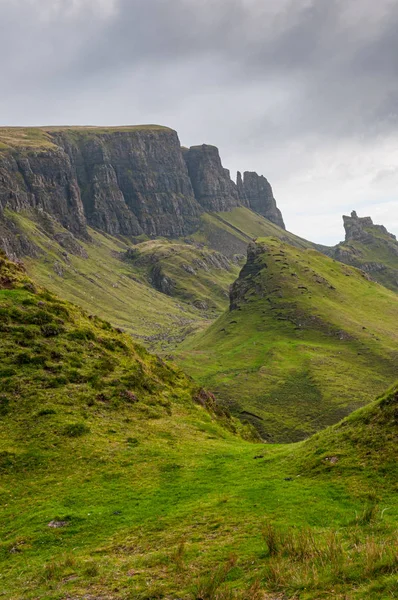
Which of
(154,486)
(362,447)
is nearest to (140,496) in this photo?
(154,486)

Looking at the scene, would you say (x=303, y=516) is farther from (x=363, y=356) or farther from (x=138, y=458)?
(x=363, y=356)

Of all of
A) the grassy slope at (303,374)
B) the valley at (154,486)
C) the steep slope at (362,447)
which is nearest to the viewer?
the valley at (154,486)

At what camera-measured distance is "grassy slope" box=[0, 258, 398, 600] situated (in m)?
16.8

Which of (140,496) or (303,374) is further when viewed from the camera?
(303,374)

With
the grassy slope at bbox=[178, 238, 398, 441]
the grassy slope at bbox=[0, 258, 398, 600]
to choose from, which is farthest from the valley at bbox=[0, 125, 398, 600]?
the grassy slope at bbox=[178, 238, 398, 441]

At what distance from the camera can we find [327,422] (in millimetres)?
127375

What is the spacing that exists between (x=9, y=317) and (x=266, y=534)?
38.0m

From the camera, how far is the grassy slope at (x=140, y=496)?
16.8 m

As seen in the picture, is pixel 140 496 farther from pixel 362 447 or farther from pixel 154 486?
pixel 362 447

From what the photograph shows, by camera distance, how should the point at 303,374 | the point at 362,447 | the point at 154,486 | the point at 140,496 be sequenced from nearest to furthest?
the point at 362,447 < the point at 140,496 < the point at 154,486 < the point at 303,374

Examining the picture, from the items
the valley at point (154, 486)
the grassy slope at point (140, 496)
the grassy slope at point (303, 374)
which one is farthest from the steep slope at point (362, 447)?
the grassy slope at point (303, 374)

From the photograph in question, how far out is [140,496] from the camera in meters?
29.0

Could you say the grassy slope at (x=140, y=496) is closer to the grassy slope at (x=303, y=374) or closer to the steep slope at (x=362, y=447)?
the steep slope at (x=362, y=447)

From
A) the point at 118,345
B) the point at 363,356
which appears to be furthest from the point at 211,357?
the point at 118,345
